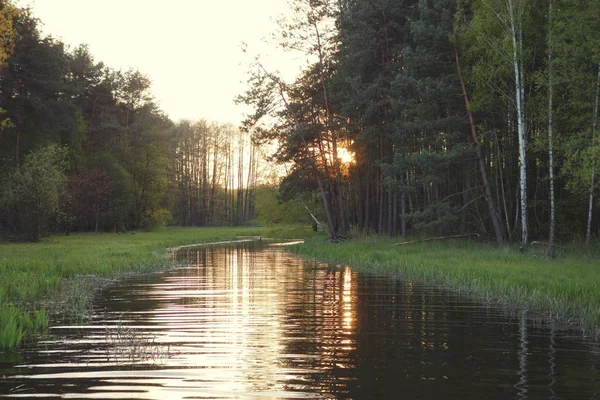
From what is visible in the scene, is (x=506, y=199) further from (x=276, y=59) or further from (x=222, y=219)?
(x=222, y=219)

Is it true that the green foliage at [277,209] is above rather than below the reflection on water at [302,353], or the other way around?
above

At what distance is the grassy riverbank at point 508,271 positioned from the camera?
11594 mm

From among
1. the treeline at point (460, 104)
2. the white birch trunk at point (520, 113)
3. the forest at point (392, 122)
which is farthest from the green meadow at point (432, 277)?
the forest at point (392, 122)

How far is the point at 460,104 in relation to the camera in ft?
97.0

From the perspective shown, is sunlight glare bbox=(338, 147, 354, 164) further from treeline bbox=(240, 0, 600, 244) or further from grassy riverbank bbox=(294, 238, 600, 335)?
grassy riverbank bbox=(294, 238, 600, 335)

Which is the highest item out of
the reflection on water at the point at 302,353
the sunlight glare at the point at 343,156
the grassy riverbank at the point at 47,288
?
the sunlight glare at the point at 343,156

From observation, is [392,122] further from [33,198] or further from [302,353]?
Answer: [302,353]

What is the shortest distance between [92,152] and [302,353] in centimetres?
6729

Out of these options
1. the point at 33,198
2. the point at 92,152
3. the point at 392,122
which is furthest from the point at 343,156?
the point at 92,152

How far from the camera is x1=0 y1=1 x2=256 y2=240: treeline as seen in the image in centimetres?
4063

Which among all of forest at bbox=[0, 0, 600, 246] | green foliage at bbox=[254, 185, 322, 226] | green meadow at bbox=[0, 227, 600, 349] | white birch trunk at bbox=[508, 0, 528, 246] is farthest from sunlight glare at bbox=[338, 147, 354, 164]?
white birch trunk at bbox=[508, 0, 528, 246]

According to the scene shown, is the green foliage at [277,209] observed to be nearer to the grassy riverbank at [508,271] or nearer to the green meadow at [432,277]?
the grassy riverbank at [508,271]

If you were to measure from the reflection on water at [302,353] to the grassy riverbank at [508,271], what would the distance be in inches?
39.8

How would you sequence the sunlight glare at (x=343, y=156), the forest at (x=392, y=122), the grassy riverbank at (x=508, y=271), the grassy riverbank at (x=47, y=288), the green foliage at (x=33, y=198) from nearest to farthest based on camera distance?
1. the grassy riverbank at (x=47, y=288)
2. the grassy riverbank at (x=508, y=271)
3. the forest at (x=392, y=122)
4. the green foliage at (x=33, y=198)
5. the sunlight glare at (x=343, y=156)
